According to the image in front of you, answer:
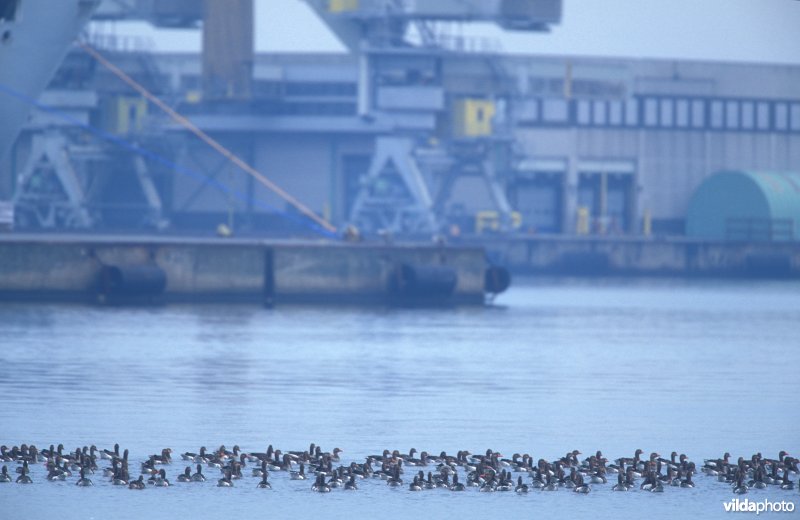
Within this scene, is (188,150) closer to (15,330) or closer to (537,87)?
(537,87)

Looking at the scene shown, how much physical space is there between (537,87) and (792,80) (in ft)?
91.5

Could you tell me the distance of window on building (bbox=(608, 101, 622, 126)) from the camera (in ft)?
390

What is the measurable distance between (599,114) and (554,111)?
123 inches

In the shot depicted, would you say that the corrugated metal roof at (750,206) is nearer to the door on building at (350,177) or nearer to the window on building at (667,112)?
the window on building at (667,112)

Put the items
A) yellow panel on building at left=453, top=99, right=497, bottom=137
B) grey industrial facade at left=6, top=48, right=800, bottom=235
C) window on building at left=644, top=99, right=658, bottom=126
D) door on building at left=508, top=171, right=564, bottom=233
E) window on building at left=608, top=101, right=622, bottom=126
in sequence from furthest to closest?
window on building at left=644, top=99, right=658, bottom=126, window on building at left=608, top=101, right=622, bottom=126, door on building at left=508, top=171, right=564, bottom=233, grey industrial facade at left=6, top=48, right=800, bottom=235, yellow panel on building at left=453, top=99, right=497, bottom=137

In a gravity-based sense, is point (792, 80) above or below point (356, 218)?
above

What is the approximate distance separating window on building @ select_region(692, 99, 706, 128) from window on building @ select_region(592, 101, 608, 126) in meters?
6.80

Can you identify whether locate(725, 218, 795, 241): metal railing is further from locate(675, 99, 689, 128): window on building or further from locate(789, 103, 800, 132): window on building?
locate(789, 103, 800, 132): window on building

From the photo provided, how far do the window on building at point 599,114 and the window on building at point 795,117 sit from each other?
1458cm

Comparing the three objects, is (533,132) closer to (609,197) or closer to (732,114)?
(609,197)

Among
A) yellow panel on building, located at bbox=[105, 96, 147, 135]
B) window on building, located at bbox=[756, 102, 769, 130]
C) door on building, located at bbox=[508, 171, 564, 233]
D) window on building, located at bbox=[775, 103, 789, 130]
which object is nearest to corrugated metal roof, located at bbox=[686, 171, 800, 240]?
window on building, located at bbox=[756, 102, 769, 130]

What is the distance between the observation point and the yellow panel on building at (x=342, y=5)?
9594 cm

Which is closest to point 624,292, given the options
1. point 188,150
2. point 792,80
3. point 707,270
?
point 707,270

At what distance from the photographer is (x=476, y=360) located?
4909 centimetres
